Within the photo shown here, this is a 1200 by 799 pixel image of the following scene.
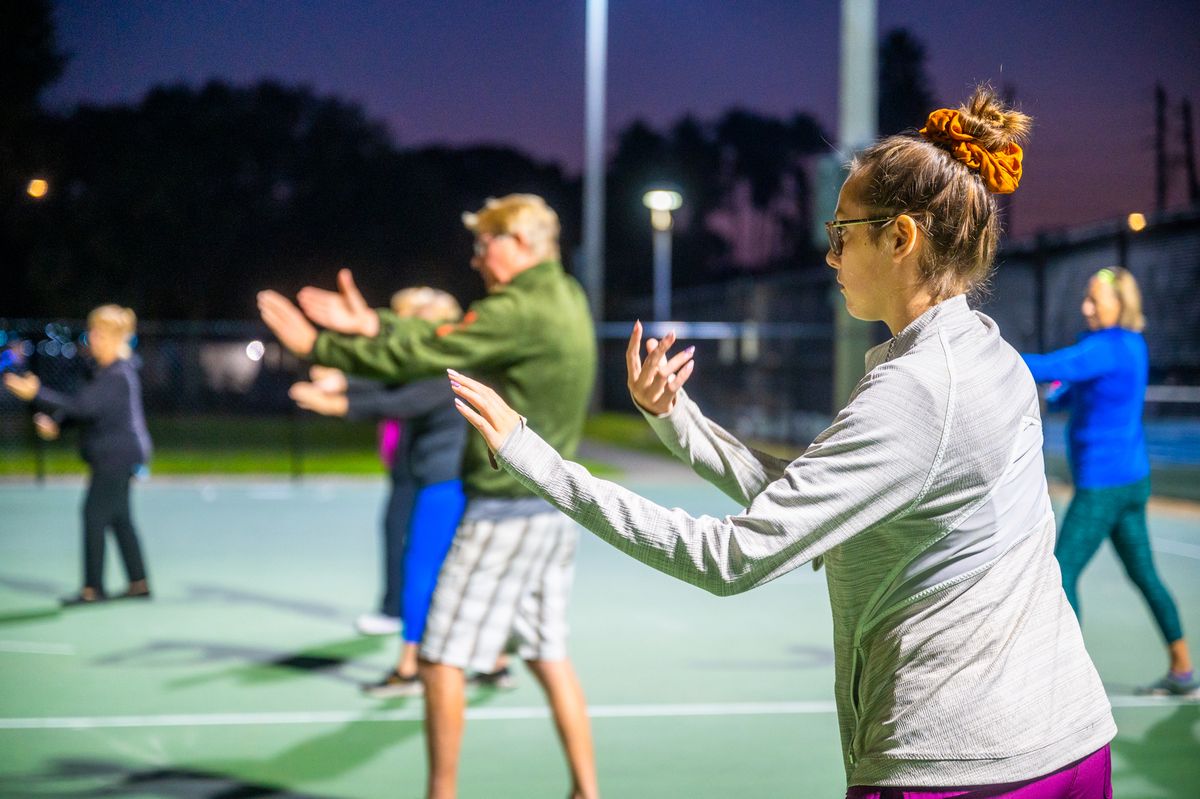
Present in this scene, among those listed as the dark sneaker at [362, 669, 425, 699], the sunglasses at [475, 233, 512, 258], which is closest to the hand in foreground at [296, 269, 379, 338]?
the sunglasses at [475, 233, 512, 258]

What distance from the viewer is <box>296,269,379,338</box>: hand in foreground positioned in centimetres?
359

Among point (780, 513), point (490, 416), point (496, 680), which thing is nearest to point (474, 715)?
point (496, 680)

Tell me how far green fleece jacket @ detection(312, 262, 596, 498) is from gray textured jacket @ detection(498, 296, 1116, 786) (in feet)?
6.16

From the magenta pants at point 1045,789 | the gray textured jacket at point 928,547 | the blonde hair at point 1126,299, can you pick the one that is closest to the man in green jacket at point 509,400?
the gray textured jacket at point 928,547

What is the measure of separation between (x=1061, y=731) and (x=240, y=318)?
46115 mm

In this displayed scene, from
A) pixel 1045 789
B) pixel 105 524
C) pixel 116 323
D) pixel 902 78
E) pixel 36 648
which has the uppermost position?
pixel 902 78

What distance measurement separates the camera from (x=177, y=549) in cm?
1020

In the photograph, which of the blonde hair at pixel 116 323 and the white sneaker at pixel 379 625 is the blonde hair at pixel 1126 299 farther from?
the blonde hair at pixel 116 323

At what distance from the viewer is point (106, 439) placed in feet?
25.9

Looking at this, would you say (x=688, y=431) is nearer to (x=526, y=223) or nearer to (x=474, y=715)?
(x=526, y=223)

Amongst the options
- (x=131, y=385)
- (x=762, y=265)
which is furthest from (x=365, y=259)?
(x=131, y=385)

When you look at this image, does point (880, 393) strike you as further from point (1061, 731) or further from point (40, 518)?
point (40, 518)

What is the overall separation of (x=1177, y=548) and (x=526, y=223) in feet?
28.5

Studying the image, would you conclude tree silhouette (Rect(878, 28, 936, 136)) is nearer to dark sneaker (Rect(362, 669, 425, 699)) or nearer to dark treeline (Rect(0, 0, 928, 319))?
dark treeline (Rect(0, 0, 928, 319))
